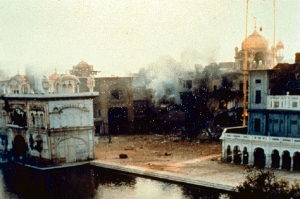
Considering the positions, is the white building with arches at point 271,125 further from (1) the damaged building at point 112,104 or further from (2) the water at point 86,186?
(1) the damaged building at point 112,104

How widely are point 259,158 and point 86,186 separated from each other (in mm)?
19965

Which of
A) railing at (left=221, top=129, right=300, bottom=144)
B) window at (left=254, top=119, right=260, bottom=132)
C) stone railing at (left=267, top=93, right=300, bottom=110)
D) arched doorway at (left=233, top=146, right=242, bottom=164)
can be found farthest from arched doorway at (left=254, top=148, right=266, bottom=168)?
stone railing at (left=267, top=93, right=300, bottom=110)

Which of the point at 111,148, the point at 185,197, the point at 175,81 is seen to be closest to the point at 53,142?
the point at 111,148

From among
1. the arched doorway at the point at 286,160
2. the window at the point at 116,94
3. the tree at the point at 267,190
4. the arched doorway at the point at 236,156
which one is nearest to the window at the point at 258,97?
the arched doorway at the point at 236,156

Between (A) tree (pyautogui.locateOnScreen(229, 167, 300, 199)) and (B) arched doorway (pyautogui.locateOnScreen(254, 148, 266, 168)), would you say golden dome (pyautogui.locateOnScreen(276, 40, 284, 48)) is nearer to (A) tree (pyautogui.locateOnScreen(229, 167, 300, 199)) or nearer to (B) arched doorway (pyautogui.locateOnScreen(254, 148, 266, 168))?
(B) arched doorway (pyautogui.locateOnScreen(254, 148, 266, 168))

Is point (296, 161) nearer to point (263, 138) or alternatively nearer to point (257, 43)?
point (263, 138)

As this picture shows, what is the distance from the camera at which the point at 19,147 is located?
53969mm

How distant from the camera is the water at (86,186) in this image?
36.5 metres

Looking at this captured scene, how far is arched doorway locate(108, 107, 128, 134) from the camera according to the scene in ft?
247

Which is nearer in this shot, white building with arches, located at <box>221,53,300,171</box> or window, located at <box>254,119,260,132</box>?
white building with arches, located at <box>221,53,300,171</box>

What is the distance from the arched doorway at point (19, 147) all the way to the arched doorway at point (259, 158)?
98.4 feet

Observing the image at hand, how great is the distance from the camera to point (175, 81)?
8862cm

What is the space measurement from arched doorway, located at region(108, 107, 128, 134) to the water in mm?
27235

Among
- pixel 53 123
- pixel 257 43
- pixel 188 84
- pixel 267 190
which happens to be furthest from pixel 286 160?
pixel 257 43
